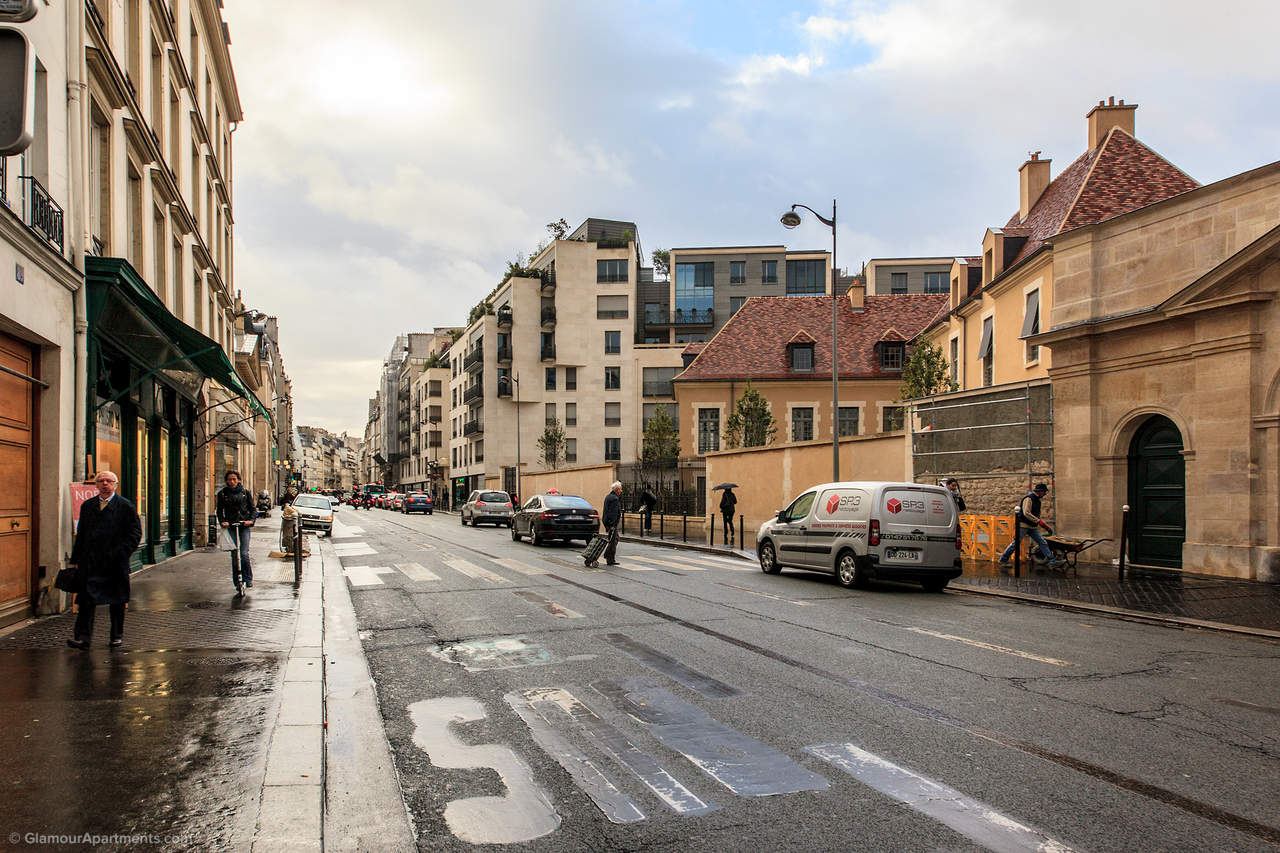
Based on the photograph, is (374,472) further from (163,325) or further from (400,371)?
(163,325)

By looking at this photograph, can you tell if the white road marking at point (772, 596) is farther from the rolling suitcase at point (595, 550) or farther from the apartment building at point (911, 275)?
the apartment building at point (911, 275)

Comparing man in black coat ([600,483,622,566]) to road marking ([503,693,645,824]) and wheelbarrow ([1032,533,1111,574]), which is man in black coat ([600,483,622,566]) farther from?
road marking ([503,693,645,824])

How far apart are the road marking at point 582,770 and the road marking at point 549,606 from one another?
423 centimetres

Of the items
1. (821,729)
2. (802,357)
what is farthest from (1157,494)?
(802,357)

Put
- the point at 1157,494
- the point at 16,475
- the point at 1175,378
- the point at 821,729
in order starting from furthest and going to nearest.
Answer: the point at 1157,494 < the point at 1175,378 < the point at 16,475 < the point at 821,729

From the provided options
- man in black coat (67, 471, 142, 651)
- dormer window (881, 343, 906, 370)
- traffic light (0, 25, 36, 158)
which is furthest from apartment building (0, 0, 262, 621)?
dormer window (881, 343, 906, 370)

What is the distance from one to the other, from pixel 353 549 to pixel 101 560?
14.5 metres

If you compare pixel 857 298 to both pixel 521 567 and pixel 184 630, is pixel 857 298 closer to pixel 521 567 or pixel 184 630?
pixel 521 567

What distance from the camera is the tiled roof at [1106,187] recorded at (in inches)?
926

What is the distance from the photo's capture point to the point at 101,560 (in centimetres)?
789

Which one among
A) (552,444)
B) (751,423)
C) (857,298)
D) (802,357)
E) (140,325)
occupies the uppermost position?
(857,298)

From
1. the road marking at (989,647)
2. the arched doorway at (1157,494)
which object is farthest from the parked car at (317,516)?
the arched doorway at (1157,494)

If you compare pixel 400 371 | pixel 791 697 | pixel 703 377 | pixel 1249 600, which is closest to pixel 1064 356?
pixel 1249 600

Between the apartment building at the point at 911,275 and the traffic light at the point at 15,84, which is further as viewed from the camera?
the apartment building at the point at 911,275
